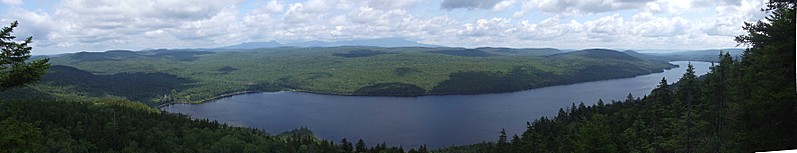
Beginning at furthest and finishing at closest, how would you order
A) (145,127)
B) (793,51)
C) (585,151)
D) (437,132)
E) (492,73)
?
1. (492,73)
2. (437,132)
3. (145,127)
4. (585,151)
5. (793,51)

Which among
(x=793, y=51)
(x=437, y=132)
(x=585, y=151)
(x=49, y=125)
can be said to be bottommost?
(x=437, y=132)

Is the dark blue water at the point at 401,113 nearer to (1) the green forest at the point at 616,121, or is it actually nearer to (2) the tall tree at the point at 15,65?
(1) the green forest at the point at 616,121

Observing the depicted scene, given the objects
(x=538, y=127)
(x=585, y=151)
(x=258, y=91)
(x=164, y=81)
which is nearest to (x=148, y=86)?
(x=164, y=81)

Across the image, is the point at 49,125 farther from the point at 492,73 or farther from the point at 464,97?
the point at 492,73

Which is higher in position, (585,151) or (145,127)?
(585,151)

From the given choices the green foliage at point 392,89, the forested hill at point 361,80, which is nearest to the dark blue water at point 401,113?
the green foliage at point 392,89

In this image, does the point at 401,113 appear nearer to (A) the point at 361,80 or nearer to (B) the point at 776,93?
(A) the point at 361,80
